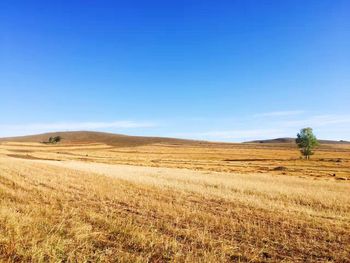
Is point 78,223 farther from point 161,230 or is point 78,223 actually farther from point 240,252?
point 240,252

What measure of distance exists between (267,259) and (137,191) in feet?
36.8

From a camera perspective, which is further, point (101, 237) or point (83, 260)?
point (101, 237)

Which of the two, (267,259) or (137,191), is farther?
(137,191)

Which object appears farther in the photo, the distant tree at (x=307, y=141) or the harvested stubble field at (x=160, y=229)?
the distant tree at (x=307, y=141)

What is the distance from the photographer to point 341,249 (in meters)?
9.45

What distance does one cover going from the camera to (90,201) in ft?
47.8

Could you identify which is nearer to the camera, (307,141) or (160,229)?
(160,229)

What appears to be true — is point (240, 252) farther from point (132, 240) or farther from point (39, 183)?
point (39, 183)

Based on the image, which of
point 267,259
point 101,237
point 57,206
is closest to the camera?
point 267,259

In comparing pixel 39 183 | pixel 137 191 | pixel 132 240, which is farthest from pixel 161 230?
pixel 39 183

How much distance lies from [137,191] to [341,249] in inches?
442

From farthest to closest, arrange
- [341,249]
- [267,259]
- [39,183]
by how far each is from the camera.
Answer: [39,183]
[341,249]
[267,259]

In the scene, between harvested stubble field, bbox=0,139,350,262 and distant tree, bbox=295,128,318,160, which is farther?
distant tree, bbox=295,128,318,160

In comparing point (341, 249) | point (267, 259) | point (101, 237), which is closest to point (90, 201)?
point (101, 237)
